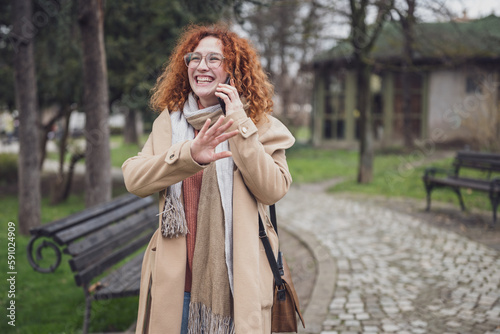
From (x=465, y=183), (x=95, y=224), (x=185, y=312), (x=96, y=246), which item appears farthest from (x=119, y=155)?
(x=185, y=312)

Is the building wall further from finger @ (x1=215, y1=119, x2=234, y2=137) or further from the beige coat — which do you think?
finger @ (x1=215, y1=119, x2=234, y2=137)

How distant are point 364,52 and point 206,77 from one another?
9.29m

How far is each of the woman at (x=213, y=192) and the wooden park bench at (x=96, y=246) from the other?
1.46 metres

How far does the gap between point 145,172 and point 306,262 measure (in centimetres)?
408

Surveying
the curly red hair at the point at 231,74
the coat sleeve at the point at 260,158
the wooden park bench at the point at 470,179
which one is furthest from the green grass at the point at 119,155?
the coat sleeve at the point at 260,158

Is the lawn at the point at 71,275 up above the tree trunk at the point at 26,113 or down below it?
below

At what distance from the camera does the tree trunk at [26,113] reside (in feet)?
21.7

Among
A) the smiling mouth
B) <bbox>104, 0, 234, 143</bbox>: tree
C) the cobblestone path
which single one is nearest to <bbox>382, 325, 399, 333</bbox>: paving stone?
the cobblestone path

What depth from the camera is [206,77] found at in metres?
2.10

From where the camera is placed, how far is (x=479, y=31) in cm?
1374

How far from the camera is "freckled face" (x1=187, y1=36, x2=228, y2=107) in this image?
2.09 metres

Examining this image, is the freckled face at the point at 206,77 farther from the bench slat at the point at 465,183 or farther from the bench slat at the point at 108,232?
the bench slat at the point at 465,183

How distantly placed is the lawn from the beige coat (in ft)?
7.12

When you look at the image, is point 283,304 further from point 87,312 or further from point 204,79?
point 87,312
